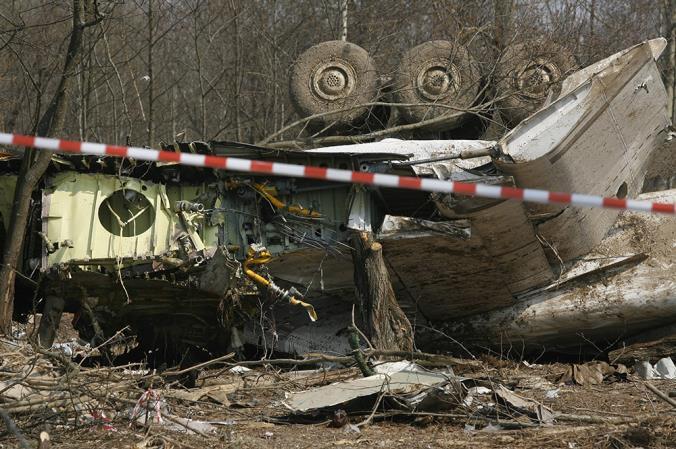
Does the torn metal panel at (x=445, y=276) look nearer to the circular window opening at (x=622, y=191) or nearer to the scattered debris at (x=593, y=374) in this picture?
the scattered debris at (x=593, y=374)

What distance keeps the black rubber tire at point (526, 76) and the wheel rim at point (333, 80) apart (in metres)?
1.89

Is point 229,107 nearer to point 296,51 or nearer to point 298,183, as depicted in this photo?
point 296,51

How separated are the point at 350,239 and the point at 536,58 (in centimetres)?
422

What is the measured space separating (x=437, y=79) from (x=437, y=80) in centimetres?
2

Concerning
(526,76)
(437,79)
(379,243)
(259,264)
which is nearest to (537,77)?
(526,76)

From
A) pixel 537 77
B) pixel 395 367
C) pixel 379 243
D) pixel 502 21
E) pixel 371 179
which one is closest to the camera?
pixel 371 179

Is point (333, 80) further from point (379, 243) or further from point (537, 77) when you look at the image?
point (379, 243)

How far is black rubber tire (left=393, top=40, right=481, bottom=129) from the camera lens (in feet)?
36.8

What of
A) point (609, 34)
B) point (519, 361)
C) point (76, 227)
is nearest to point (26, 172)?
point (76, 227)

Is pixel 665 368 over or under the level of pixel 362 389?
over

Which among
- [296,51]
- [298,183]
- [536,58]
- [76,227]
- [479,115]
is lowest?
[76,227]

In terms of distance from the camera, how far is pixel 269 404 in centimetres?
670

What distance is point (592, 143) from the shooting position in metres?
8.18

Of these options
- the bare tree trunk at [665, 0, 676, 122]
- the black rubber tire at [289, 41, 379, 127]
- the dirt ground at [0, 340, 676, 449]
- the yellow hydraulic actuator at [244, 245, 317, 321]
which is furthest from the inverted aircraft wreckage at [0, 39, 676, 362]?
the bare tree trunk at [665, 0, 676, 122]
